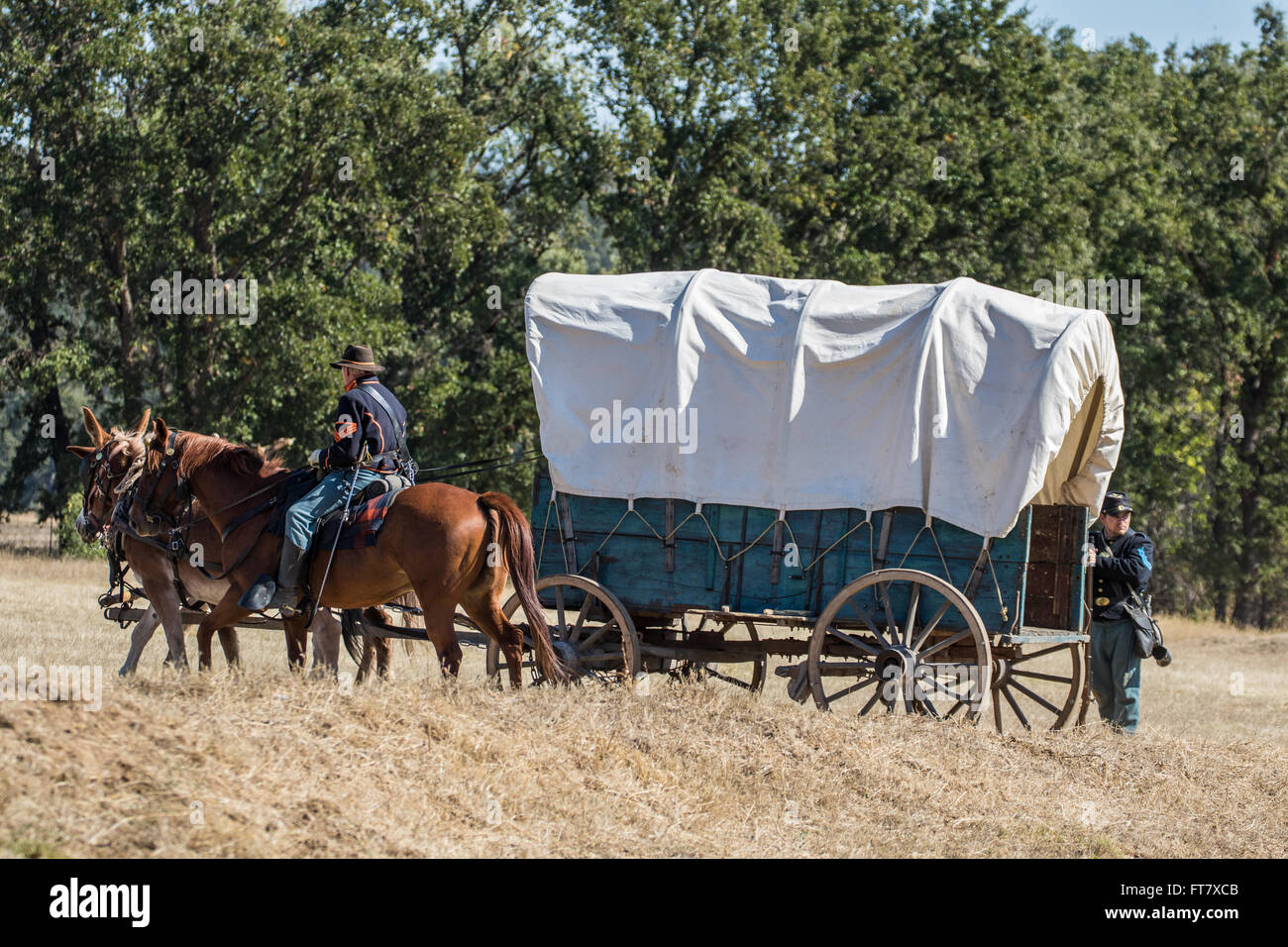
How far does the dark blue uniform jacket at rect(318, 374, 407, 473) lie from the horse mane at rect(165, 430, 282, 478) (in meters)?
0.67

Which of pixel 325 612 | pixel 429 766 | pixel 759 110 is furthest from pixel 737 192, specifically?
pixel 429 766

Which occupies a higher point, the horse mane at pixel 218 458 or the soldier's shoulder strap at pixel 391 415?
the soldier's shoulder strap at pixel 391 415

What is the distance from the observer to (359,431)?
8.67 m

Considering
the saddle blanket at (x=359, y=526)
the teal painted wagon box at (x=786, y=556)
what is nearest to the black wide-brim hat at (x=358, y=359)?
the saddle blanket at (x=359, y=526)

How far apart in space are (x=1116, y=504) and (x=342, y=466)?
5.67 metres

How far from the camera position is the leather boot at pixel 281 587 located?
8445 millimetres

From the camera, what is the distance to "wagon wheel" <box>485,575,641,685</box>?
9.34 meters

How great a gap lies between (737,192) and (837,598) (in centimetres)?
1727

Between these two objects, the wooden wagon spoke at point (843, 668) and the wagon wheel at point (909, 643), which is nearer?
the wagon wheel at point (909, 643)

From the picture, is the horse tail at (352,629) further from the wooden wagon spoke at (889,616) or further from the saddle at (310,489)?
the wooden wagon spoke at (889,616)

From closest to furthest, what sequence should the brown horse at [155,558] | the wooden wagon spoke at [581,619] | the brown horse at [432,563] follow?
the brown horse at [432,563]
the brown horse at [155,558]
the wooden wagon spoke at [581,619]

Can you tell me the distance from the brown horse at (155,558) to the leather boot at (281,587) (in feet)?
2.30

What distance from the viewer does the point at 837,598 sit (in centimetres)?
882
